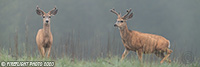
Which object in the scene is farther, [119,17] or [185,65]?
[119,17]

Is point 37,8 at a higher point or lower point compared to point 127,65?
higher

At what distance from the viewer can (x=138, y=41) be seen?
23.0 feet

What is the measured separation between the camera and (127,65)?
214 inches

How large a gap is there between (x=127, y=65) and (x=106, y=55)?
1.05 metres

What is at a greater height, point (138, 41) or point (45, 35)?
point (45, 35)

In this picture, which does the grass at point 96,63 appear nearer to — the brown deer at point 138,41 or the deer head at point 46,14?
the brown deer at point 138,41

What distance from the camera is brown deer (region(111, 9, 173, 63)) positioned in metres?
6.91

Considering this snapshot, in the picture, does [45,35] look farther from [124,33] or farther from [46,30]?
[124,33]

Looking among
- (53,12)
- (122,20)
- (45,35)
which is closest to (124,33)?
(122,20)

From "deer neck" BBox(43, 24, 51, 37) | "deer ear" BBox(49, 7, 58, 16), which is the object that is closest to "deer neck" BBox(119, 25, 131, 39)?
"deer ear" BBox(49, 7, 58, 16)

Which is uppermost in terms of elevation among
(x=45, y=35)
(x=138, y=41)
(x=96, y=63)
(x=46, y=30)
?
(x=46, y=30)

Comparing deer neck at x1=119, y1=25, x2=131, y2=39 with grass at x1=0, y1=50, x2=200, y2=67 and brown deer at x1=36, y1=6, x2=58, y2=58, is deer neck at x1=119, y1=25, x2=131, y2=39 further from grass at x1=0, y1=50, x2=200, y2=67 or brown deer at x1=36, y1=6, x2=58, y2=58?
brown deer at x1=36, y1=6, x2=58, y2=58

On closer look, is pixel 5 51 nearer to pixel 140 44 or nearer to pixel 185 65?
pixel 140 44

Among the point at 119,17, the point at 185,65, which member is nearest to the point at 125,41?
the point at 119,17
